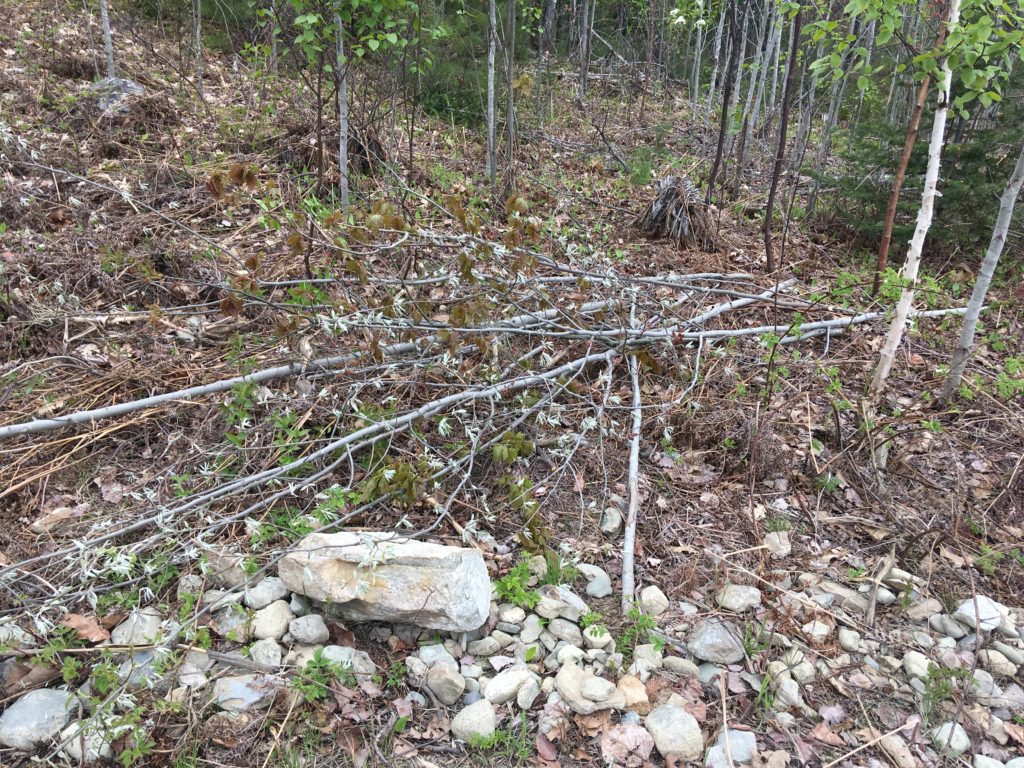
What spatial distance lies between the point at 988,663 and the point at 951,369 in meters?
1.95

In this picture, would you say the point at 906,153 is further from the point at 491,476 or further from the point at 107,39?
the point at 107,39

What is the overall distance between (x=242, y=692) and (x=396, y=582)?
0.63 meters

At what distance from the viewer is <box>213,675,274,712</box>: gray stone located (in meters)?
2.16

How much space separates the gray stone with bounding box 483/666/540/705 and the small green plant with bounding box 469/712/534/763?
0.43 feet

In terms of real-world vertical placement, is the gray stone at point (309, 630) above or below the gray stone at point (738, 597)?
below

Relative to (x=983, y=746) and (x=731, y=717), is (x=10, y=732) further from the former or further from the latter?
(x=983, y=746)

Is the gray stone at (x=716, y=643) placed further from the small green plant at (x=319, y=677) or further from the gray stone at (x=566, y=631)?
the small green plant at (x=319, y=677)

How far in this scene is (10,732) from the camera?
2070mm

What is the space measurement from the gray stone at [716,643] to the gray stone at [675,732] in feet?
1.01

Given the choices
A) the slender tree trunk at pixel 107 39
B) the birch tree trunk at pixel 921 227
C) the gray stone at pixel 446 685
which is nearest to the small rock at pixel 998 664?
the birch tree trunk at pixel 921 227

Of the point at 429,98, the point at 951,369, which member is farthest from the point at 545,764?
the point at 429,98

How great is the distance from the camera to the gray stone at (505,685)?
2.28m

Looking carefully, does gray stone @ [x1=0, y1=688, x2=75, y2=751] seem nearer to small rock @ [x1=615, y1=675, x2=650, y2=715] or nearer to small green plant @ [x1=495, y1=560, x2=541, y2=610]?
small green plant @ [x1=495, y1=560, x2=541, y2=610]

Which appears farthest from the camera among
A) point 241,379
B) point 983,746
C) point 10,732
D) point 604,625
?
point 241,379
